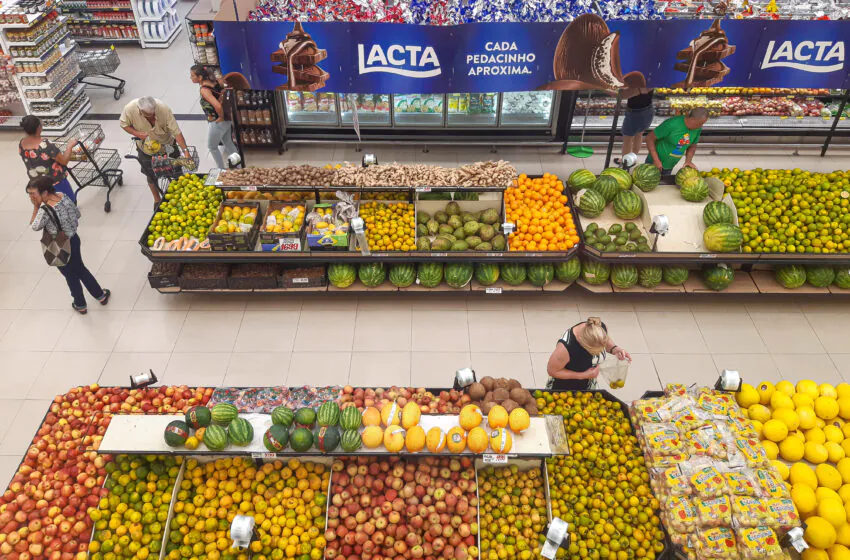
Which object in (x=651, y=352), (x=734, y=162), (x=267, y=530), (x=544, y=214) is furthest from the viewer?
(x=734, y=162)

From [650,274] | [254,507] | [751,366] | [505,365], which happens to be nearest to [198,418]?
[254,507]

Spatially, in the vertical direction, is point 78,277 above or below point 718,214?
below

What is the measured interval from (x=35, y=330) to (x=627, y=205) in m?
6.32

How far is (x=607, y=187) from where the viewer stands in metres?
6.57

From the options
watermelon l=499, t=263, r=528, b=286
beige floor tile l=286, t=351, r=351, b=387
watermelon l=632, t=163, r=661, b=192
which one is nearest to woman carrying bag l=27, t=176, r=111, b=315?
beige floor tile l=286, t=351, r=351, b=387

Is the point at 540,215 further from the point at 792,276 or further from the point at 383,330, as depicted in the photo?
the point at 792,276

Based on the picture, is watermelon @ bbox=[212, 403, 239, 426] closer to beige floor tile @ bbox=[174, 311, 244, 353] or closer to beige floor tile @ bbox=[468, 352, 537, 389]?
beige floor tile @ bbox=[174, 311, 244, 353]

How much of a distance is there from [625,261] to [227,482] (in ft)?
14.0

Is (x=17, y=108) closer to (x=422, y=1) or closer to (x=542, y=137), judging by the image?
(x=422, y=1)

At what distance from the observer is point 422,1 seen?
7.68 m

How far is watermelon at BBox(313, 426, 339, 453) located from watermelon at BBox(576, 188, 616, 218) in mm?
3956

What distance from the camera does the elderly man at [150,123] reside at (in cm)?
689

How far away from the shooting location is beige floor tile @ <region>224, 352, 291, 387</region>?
5641 millimetres

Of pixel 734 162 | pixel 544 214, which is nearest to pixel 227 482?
pixel 544 214
